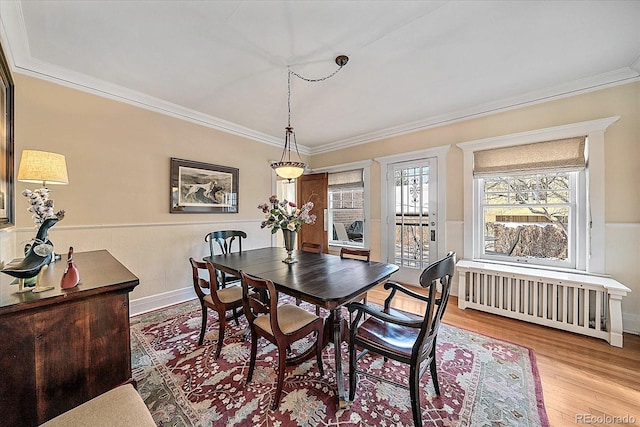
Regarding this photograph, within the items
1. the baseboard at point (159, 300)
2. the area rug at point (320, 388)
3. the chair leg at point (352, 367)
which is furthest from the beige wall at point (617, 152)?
the baseboard at point (159, 300)

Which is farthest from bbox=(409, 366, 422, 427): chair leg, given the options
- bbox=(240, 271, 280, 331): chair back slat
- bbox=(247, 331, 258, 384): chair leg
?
bbox=(247, 331, 258, 384): chair leg

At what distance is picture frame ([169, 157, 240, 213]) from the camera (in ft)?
11.0

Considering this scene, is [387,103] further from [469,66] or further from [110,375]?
[110,375]

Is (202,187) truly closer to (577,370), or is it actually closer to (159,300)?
(159,300)

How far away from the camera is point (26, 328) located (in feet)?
3.20

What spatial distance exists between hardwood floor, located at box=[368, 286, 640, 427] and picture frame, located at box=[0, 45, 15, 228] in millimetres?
4093

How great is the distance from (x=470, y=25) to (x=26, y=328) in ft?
10.4

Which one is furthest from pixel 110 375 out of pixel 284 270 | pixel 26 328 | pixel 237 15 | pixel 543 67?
pixel 543 67

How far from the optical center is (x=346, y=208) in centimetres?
489

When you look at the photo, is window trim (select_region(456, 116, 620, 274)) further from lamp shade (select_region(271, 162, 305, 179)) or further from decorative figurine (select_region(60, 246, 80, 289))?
decorative figurine (select_region(60, 246, 80, 289))

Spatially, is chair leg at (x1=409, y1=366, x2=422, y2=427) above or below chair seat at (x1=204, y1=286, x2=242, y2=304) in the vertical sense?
below

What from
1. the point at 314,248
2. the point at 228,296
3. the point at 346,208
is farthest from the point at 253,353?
the point at 346,208

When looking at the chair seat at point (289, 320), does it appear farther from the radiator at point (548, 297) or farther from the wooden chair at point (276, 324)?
the radiator at point (548, 297)

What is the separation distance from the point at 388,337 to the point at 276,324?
75 centimetres
